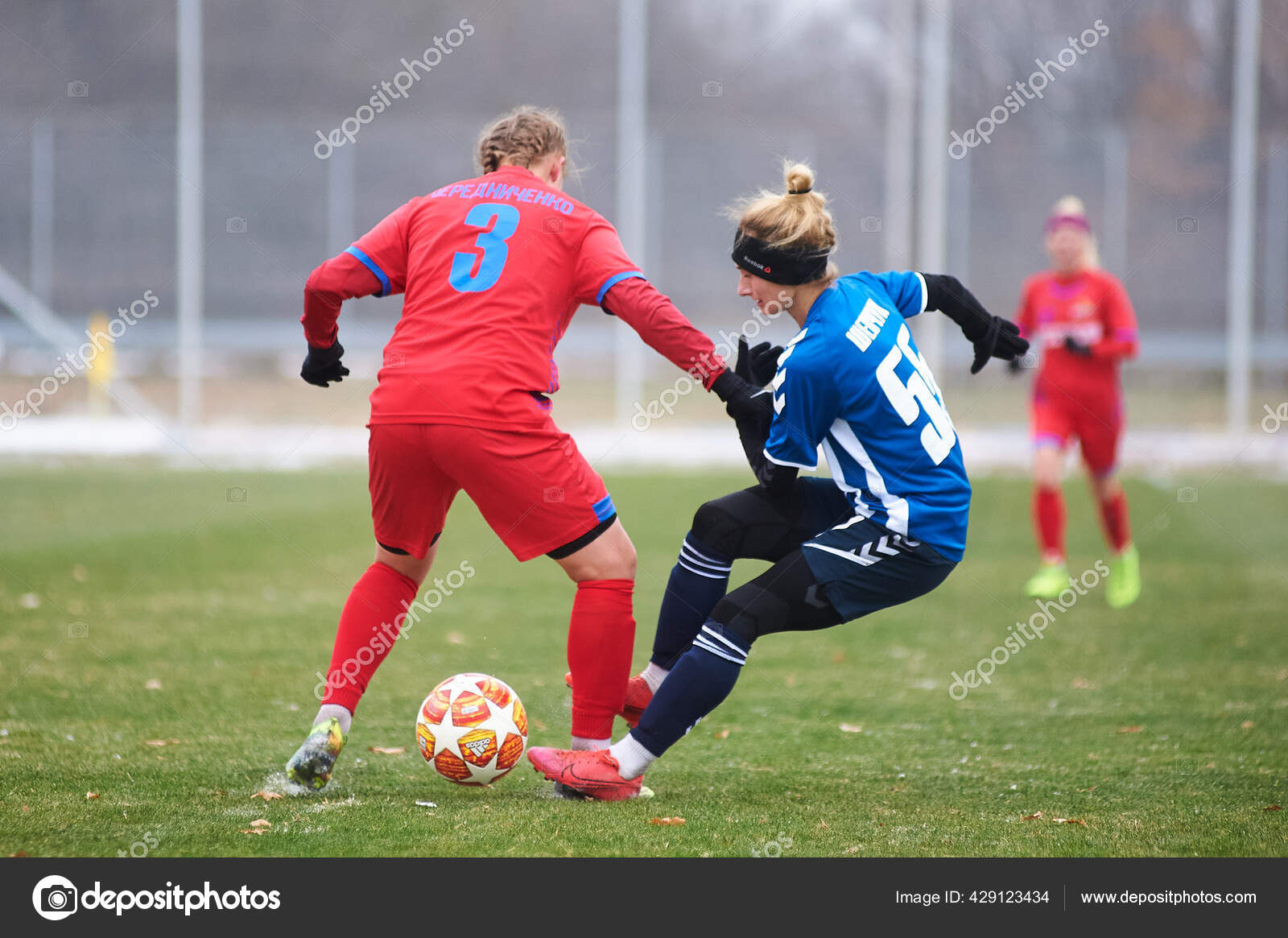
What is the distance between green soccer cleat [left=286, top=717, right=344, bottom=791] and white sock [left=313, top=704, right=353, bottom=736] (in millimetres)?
83

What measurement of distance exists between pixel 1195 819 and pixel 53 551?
25.1ft

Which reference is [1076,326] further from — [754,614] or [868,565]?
[754,614]

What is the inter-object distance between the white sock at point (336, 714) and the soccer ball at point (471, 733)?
0.23 m

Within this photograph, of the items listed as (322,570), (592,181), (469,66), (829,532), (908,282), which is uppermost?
(469,66)

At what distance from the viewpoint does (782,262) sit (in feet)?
12.2

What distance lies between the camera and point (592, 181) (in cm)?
1812

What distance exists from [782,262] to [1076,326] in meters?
5.30

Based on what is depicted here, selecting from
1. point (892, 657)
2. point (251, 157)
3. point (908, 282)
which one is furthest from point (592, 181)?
point (908, 282)

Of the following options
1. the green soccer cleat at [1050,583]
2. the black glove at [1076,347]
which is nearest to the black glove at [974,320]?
the green soccer cleat at [1050,583]

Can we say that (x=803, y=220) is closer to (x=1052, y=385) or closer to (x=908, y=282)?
(x=908, y=282)

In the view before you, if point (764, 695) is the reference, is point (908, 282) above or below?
above

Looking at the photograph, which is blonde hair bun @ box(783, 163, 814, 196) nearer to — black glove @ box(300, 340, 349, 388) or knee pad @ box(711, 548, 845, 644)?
knee pad @ box(711, 548, 845, 644)

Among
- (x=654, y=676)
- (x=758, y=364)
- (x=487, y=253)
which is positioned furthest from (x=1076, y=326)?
(x=487, y=253)

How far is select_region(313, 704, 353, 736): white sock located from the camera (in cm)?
389
